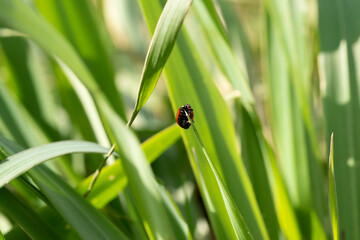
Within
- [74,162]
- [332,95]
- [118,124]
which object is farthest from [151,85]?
[74,162]

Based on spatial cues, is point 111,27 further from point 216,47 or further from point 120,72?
point 216,47

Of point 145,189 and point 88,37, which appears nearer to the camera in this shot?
point 145,189

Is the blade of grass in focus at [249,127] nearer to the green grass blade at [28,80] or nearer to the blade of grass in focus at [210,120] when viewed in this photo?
the blade of grass in focus at [210,120]

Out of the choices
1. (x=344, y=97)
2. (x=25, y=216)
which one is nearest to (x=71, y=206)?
(x=25, y=216)

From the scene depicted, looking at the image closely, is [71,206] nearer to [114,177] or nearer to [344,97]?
[114,177]

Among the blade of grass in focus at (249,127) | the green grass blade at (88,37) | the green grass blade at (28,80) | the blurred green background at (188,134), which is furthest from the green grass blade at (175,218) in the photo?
the green grass blade at (28,80)

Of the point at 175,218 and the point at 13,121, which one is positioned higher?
the point at 13,121

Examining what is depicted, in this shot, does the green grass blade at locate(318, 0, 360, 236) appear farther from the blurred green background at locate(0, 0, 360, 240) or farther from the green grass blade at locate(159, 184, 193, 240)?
the green grass blade at locate(159, 184, 193, 240)

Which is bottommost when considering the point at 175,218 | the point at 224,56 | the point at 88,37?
the point at 175,218
